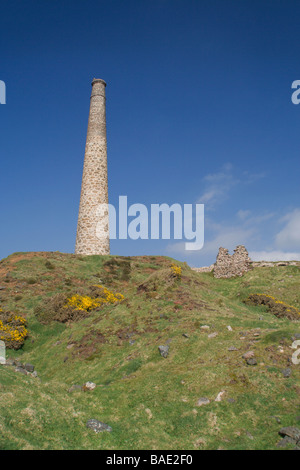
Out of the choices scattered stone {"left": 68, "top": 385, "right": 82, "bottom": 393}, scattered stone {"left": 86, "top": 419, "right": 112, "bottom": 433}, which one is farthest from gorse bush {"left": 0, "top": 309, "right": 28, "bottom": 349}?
scattered stone {"left": 86, "top": 419, "right": 112, "bottom": 433}

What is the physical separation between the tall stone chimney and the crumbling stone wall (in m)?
17.3

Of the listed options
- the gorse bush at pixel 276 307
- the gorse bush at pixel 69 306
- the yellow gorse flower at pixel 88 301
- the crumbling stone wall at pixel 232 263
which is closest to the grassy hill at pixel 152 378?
the gorse bush at pixel 69 306

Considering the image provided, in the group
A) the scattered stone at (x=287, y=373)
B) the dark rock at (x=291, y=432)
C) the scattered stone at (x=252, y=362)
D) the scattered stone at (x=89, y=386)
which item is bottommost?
the scattered stone at (x=89, y=386)

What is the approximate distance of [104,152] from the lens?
161ft

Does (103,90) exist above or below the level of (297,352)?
above

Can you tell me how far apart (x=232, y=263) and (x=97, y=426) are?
43.1m

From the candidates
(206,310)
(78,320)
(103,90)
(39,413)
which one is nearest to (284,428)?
(39,413)

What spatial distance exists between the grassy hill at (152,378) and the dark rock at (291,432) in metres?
0.23

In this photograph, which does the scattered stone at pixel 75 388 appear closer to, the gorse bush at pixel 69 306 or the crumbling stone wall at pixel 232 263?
the gorse bush at pixel 69 306

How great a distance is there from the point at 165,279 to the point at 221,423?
46.4 feet

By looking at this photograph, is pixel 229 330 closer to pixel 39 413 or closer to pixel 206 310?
pixel 206 310

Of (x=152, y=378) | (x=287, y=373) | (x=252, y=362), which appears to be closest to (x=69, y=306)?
(x=152, y=378)

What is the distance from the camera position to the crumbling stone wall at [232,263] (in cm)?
5000

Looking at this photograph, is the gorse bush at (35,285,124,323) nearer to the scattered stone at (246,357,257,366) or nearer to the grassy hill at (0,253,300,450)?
the grassy hill at (0,253,300,450)
